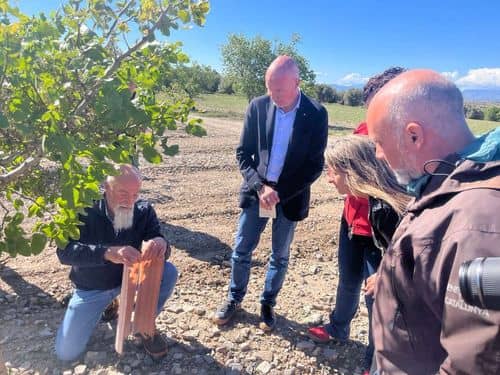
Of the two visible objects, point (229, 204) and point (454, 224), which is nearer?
point (454, 224)

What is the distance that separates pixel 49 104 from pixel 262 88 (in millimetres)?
31288

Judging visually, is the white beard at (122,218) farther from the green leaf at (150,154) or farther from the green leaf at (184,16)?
the green leaf at (184,16)

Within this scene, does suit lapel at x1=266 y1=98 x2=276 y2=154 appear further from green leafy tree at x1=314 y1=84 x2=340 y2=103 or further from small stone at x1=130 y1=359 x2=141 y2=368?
green leafy tree at x1=314 y1=84 x2=340 y2=103

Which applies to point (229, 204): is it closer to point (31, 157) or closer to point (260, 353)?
point (260, 353)

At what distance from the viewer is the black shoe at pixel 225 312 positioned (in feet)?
12.3

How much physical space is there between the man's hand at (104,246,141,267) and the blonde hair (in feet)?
4.87

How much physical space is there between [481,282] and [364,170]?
5.25ft

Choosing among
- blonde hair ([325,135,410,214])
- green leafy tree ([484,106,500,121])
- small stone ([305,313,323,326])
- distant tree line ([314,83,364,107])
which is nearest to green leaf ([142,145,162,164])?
blonde hair ([325,135,410,214])

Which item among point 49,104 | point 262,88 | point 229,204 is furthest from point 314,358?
point 262,88

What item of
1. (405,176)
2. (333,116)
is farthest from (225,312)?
(333,116)

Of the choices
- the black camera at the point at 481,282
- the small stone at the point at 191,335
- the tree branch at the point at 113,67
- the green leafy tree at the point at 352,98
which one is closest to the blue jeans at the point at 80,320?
the small stone at the point at 191,335

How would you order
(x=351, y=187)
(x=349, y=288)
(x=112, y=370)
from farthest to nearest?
(x=349, y=288) < (x=112, y=370) < (x=351, y=187)

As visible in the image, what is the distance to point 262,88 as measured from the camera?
3192 centimetres

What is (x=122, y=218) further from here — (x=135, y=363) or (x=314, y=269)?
(x=314, y=269)
